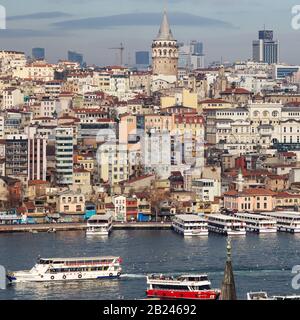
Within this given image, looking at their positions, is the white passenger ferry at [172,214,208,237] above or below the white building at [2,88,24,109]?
below

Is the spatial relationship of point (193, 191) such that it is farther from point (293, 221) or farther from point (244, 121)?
point (244, 121)

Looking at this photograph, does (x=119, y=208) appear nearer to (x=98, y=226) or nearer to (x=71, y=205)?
(x=71, y=205)

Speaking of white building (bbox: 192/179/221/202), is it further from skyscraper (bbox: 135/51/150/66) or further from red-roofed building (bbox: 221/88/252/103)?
skyscraper (bbox: 135/51/150/66)

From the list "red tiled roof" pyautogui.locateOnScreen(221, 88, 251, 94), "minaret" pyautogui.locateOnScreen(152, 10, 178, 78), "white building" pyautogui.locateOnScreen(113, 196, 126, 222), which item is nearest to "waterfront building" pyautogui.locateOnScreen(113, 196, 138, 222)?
"white building" pyautogui.locateOnScreen(113, 196, 126, 222)

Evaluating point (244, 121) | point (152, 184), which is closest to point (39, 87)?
point (244, 121)

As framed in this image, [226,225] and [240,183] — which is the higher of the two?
[240,183]

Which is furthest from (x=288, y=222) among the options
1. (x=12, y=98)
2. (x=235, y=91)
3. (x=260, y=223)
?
(x=235, y=91)
